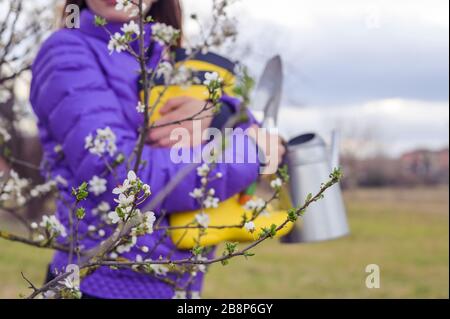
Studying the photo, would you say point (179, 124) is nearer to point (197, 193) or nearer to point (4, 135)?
point (197, 193)

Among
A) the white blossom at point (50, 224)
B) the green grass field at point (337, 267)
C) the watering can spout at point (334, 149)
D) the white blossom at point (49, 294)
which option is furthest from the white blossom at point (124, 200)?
the green grass field at point (337, 267)

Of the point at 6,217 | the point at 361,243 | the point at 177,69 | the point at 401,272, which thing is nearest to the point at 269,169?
the point at 177,69

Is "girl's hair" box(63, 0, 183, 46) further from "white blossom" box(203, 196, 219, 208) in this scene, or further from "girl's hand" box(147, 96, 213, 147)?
"white blossom" box(203, 196, 219, 208)

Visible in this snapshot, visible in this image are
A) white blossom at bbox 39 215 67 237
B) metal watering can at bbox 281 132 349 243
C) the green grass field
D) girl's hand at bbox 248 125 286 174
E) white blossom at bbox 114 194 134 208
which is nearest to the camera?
white blossom at bbox 114 194 134 208

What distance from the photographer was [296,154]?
223 centimetres

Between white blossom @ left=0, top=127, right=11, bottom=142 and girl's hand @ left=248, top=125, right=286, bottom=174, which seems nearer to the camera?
girl's hand @ left=248, top=125, right=286, bottom=174

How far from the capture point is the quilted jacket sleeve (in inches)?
73.9

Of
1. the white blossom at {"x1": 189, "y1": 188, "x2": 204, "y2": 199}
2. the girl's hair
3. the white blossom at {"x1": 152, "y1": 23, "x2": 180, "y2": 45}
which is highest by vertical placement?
the girl's hair

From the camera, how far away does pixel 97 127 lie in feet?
6.12

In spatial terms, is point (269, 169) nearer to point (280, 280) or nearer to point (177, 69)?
point (177, 69)

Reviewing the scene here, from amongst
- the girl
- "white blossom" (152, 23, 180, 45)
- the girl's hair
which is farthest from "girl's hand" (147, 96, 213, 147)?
the girl's hair

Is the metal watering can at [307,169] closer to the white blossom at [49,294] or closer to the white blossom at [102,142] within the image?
the white blossom at [102,142]

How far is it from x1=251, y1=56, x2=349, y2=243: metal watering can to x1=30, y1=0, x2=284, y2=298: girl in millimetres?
234

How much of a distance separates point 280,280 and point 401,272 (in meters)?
1.71
